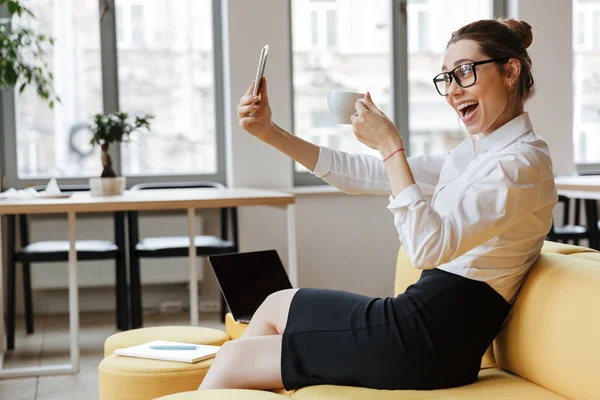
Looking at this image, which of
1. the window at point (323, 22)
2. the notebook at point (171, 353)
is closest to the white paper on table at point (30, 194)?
the notebook at point (171, 353)

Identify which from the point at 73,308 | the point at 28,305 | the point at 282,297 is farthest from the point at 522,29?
the point at 28,305

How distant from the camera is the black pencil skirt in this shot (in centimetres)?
166

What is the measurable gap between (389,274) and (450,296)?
3377mm

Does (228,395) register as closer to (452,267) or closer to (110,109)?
(452,267)

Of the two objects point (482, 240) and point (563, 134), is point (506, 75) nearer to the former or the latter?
point (482, 240)

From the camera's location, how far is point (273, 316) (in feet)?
6.23

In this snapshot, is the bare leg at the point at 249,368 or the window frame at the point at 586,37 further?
the window frame at the point at 586,37

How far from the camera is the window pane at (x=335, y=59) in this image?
5.16 meters

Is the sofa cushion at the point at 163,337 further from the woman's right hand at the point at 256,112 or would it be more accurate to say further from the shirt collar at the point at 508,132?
the shirt collar at the point at 508,132

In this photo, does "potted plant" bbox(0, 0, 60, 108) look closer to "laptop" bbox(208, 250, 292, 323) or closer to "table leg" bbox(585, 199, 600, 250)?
"laptop" bbox(208, 250, 292, 323)

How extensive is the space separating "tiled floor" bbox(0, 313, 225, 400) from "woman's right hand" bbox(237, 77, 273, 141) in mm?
1615

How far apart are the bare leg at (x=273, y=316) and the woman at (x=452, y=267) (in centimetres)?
6

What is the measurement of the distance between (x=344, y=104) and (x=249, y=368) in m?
0.61

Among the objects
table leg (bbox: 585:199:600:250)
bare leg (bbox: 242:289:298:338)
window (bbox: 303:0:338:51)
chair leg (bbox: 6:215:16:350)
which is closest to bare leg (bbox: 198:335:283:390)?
bare leg (bbox: 242:289:298:338)
